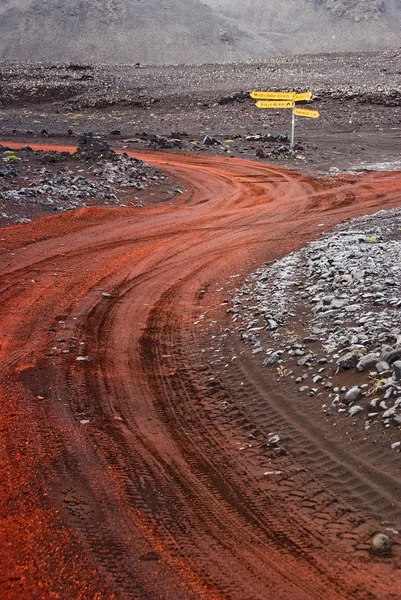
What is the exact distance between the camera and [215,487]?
490cm

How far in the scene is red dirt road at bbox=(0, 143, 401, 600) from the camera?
393 centimetres

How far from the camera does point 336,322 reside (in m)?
7.20

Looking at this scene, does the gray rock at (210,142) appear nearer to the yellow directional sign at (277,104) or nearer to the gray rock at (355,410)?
the yellow directional sign at (277,104)

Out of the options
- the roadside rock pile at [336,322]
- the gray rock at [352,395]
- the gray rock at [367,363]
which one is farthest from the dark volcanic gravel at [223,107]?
the gray rock at [352,395]

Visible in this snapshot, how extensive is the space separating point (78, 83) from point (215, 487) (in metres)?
46.5

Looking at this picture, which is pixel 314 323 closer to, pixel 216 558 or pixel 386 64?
pixel 216 558

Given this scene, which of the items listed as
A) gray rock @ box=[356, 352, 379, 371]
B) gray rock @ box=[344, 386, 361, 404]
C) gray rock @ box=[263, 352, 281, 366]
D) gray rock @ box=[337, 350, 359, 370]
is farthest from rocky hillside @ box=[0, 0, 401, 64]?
gray rock @ box=[344, 386, 361, 404]

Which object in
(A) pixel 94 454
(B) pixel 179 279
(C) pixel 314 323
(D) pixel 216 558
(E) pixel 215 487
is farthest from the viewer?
(B) pixel 179 279

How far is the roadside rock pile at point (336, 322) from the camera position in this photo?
5.74 meters

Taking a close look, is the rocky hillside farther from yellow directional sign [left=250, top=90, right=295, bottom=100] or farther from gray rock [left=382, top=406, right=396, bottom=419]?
gray rock [left=382, top=406, right=396, bottom=419]

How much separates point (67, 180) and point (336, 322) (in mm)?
11889

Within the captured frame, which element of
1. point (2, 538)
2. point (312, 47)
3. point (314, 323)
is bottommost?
point (2, 538)

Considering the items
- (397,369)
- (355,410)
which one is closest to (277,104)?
(397,369)

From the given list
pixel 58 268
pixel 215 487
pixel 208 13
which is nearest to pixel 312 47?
pixel 208 13
